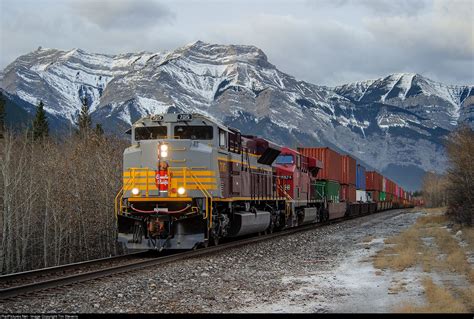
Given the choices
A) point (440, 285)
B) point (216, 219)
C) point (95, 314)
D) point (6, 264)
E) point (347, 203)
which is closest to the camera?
point (95, 314)

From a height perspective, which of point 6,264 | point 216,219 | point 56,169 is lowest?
point 6,264

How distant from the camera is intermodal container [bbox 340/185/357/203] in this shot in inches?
1805

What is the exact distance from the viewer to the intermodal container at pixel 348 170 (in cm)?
4644

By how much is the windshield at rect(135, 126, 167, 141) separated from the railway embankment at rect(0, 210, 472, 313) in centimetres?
419

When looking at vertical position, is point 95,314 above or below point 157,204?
below

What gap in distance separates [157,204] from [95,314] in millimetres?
8448

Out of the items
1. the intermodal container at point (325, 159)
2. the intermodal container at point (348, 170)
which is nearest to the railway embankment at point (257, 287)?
the intermodal container at point (325, 159)

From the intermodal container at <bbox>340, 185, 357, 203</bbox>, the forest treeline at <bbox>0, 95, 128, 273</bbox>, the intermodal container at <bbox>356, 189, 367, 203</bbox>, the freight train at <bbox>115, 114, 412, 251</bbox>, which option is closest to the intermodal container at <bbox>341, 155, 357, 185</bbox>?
the intermodal container at <bbox>340, 185, 357, 203</bbox>

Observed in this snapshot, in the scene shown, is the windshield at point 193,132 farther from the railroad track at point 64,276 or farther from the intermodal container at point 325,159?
the intermodal container at point 325,159

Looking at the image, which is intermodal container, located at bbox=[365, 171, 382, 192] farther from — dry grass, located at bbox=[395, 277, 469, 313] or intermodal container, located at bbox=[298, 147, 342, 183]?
dry grass, located at bbox=[395, 277, 469, 313]

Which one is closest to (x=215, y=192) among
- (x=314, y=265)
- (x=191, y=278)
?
(x=314, y=265)

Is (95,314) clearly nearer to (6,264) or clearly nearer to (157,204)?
(157,204)

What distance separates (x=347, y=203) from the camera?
155ft

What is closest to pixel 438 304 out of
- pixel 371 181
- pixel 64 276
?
pixel 64 276
